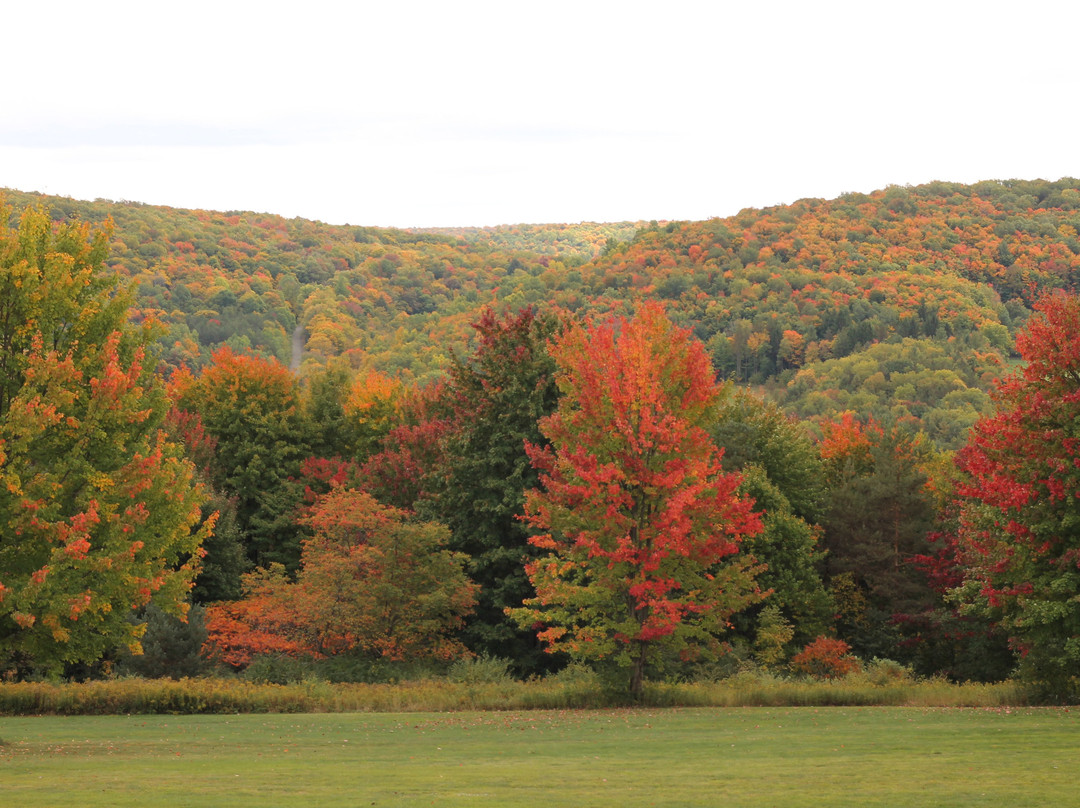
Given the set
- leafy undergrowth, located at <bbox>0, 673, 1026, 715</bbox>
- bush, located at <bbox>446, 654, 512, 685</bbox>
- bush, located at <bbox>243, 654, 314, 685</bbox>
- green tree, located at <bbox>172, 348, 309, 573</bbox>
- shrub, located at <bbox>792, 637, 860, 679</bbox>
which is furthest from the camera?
green tree, located at <bbox>172, 348, 309, 573</bbox>

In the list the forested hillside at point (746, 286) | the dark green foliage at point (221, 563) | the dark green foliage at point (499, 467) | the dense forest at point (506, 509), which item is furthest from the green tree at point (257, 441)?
the forested hillside at point (746, 286)

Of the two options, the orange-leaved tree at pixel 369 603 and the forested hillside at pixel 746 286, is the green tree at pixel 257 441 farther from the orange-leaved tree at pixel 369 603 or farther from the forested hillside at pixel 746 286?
the forested hillside at pixel 746 286

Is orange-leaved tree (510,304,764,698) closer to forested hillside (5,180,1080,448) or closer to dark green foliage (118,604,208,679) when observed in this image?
dark green foliage (118,604,208,679)

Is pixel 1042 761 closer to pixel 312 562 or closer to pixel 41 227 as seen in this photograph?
pixel 41 227

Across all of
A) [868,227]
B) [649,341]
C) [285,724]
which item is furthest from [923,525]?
[868,227]

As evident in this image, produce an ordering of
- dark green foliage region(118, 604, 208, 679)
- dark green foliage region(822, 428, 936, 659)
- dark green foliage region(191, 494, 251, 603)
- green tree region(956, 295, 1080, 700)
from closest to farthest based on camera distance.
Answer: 1. green tree region(956, 295, 1080, 700)
2. dark green foliage region(118, 604, 208, 679)
3. dark green foliage region(191, 494, 251, 603)
4. dark green foliage region(822, 428, 936, 659)

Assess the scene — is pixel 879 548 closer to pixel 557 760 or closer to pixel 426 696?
pixel 426 696

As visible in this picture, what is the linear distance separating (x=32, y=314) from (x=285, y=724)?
10.2 metres

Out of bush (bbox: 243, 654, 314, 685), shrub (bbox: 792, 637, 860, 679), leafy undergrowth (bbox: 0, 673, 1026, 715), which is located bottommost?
shrub (bbox: 792, 637, 860, 679)

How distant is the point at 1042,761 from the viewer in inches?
560

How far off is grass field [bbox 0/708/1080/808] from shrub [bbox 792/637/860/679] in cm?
1629

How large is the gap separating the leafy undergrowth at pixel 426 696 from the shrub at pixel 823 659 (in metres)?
11.3

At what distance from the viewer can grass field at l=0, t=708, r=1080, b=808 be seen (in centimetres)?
1188

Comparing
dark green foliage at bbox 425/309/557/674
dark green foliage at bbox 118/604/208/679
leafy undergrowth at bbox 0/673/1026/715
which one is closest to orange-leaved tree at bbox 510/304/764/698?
leafy undergrowth at bbox 0/673/1026/715
